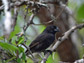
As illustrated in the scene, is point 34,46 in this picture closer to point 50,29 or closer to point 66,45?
point 50,29

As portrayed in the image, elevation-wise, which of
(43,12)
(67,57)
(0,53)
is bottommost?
(67,57)

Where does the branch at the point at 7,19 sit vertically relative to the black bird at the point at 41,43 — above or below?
above

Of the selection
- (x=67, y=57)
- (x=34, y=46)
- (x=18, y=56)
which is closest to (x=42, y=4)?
(x=34, y=46)

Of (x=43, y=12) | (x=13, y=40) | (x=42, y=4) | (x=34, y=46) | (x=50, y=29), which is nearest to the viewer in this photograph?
(x=13, y=40)

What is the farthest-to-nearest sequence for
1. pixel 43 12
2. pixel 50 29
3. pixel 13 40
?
pixel 43 12 < pixel 50 29 < pixel 13 40

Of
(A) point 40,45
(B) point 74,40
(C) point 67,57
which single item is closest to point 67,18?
(B) point 74,40

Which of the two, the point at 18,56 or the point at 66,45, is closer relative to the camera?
the point at 18,56

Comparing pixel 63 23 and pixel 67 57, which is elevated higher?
pixel 63 23

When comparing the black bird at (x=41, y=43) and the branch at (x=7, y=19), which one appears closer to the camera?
the branch at (x=7, y=19)

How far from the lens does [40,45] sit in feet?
13.6

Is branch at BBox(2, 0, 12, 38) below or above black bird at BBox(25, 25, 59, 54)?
above

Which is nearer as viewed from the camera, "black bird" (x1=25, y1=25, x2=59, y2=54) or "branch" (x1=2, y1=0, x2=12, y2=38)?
"branch" (x1=2, y1=0, x2=12, y2=38)

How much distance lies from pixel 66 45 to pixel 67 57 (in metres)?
0.32

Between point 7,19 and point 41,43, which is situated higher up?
point 7,19
